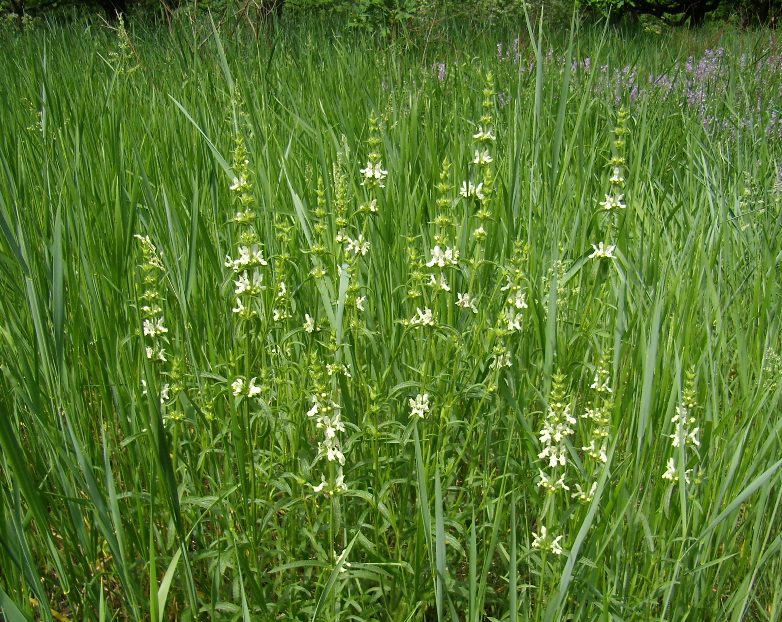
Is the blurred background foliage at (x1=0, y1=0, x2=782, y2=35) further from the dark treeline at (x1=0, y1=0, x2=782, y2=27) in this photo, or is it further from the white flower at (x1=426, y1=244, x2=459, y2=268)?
the white flower at (x1=426, y1=244, x2=459, y2=268)

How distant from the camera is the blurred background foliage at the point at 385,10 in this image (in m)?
5.43

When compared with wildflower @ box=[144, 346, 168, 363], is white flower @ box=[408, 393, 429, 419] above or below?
below

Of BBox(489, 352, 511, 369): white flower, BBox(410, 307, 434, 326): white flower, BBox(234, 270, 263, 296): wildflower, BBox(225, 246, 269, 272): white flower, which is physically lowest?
BBox(489, 352, 511, 369): white flower

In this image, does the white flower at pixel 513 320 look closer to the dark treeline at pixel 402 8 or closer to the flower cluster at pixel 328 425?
the flower cluster at pixel 328 425

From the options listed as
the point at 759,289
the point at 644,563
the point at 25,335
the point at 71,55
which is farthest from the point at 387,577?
the point at 71,55

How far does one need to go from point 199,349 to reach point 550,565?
90 centimetres

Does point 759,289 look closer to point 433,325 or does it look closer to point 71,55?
point 433,325

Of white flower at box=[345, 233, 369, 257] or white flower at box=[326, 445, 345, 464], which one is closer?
white flower at box=[326, 445, 345, 464]

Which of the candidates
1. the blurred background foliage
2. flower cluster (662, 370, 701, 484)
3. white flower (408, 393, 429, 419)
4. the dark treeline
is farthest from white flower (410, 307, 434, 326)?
the dark treeline

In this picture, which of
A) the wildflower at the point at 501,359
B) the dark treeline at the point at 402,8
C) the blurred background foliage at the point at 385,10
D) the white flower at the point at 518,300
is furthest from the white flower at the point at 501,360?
the dark treeline at the point at 402,8

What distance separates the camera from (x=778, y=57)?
587 centimetres

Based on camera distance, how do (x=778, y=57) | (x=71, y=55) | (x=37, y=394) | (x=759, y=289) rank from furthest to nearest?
(x=778, y=57) → (x=71, y=55) → (x=759, y=289) → (x=37, y=394)

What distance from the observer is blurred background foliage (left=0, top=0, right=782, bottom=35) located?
5.43 metres

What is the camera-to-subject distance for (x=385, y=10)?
24.7 feet
